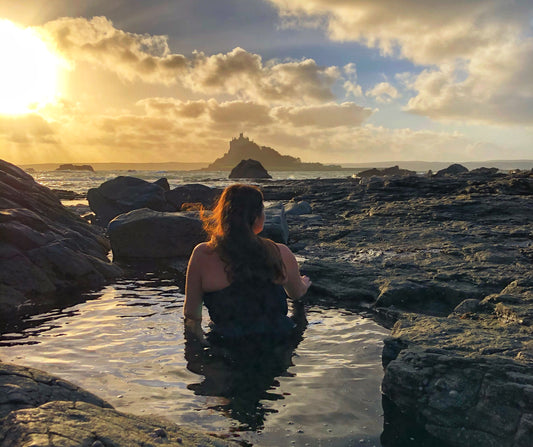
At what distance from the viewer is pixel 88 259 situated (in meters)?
9.62

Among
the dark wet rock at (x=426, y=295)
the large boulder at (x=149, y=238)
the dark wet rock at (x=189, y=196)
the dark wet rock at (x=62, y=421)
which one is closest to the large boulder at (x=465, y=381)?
the dark wet rock at (x=62, y=421)

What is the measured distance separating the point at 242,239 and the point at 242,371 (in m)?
1.36

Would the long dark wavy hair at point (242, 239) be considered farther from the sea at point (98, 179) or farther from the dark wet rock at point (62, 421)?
the sea at point (98, 179)

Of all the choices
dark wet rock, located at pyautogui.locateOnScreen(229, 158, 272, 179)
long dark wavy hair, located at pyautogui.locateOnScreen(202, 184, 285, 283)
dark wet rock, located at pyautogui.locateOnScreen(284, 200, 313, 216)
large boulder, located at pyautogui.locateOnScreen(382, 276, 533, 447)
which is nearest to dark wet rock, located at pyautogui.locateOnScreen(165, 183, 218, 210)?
dark wet rock, located at pyautogui.locateOnScreen(284, 200, 313, 216)

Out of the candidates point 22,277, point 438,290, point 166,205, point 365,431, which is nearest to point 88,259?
point 22,277

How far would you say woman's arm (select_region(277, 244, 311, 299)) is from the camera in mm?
5012

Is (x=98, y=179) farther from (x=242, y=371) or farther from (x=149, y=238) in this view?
(x=242, y=371)

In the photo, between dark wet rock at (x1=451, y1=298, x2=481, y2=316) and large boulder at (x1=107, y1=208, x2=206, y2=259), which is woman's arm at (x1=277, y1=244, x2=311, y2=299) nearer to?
dark wet rock at (x1=451, y1=298, x2=481, y2=316)

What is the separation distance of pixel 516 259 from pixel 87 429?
26.4 ft

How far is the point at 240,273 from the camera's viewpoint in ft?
15.5

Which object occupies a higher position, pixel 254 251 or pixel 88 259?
pixel 254 251

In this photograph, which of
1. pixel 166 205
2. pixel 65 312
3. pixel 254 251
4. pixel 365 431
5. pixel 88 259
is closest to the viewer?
pixel 365 431

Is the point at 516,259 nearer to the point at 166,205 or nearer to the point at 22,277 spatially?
the point at 22,277

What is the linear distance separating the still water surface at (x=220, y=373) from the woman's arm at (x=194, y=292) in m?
0.30
